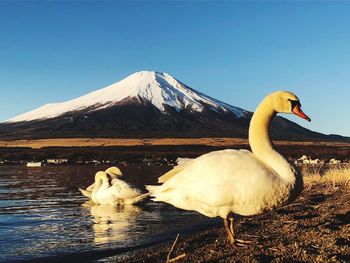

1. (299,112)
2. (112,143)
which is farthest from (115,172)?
(112,143)

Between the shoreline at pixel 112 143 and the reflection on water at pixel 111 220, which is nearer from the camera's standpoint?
the reflection on water at pixel 111 220

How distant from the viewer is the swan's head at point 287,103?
8008 mm

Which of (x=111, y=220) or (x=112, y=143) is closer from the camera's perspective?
(x=111, y=220)

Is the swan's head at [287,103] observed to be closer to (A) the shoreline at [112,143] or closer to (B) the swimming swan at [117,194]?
(B) the swimming swan at [117,194]

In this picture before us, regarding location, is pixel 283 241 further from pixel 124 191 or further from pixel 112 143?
pixel 112 143

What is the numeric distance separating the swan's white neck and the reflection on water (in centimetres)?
483

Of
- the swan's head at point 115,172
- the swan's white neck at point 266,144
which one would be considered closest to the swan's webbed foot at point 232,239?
the swan's white neck at point 266,144

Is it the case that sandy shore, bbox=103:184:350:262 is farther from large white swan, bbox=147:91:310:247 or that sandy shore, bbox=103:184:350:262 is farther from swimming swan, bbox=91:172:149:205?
swimming swan, bbox=91:172:149:205

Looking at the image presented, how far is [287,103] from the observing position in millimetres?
8086

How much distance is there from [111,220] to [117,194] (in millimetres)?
3228

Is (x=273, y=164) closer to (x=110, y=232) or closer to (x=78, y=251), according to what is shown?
(x=78, y=251)

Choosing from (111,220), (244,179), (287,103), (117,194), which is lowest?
(111,220)

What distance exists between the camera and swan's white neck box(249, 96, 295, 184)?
7583 mm

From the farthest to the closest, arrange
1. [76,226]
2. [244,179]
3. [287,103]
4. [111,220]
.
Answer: [111,220]
[76,226]
[287,103]
[244,179]
